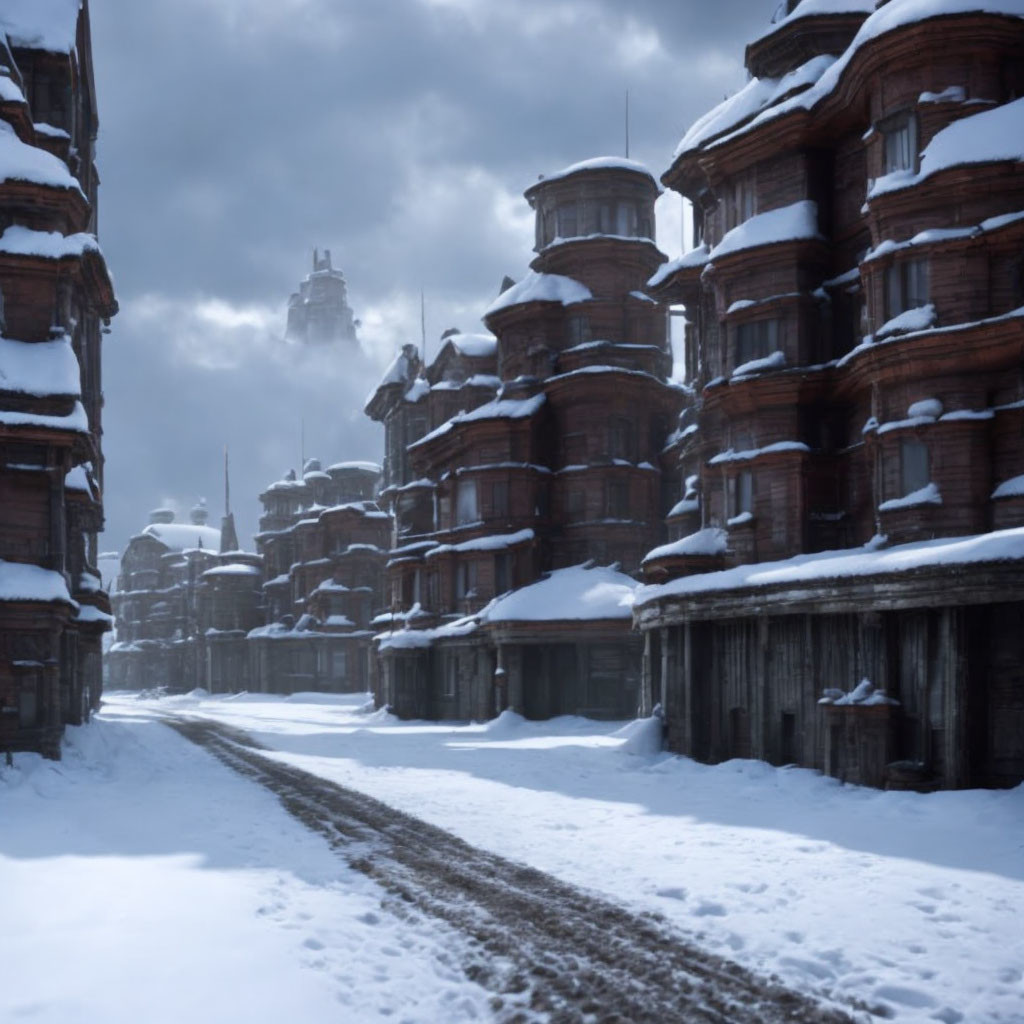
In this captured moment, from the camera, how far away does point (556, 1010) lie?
8672mm

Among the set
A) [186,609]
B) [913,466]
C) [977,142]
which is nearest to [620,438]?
[913,466]

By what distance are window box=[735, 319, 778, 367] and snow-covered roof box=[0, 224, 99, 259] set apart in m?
16.6

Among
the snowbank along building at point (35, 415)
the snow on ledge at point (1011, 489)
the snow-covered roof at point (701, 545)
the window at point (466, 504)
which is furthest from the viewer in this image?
the window at point (466, 504)

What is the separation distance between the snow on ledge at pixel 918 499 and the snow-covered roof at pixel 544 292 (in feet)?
87.4

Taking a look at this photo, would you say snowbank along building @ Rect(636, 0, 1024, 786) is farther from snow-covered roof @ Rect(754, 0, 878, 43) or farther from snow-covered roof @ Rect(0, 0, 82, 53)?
snow-covered roof @ Rect(0, 0, 82, 53)

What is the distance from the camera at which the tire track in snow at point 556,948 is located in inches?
342

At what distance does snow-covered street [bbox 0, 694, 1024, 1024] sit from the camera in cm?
902

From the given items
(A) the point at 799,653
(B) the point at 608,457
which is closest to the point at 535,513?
(B) the point at 608,457

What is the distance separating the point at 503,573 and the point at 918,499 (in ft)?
83.9

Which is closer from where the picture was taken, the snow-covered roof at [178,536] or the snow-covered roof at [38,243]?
the snow-covered roof at [38,243]

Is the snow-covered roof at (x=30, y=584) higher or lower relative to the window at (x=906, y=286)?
lower

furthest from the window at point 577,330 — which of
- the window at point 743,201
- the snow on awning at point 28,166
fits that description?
the snow on awning at point 28,166

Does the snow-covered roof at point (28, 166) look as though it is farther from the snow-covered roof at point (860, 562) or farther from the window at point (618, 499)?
the window at point (618, 499)

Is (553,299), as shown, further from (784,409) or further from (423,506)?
(784,409)
